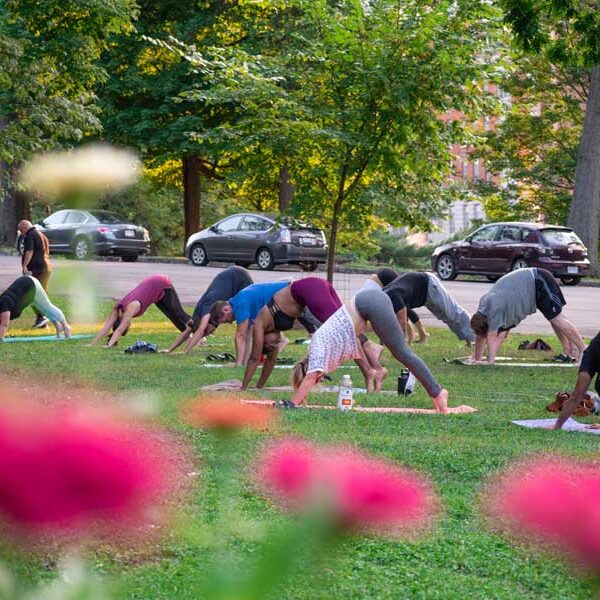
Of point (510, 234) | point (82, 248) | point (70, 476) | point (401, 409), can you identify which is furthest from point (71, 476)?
point (510, 234)

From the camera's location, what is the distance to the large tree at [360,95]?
1819cm

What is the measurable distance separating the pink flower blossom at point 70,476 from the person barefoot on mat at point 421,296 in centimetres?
1471

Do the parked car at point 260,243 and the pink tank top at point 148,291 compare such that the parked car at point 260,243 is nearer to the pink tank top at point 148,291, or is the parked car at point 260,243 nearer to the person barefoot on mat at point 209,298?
the pink tank top at point 148,291

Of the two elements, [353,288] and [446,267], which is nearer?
[353,288]

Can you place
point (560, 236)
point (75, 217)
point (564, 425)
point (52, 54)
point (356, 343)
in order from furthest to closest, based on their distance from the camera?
1. point (560, 236)
2. point (52, 54)
3. point (356, 343)
4. point (564, 425)
5. point (75, 217)

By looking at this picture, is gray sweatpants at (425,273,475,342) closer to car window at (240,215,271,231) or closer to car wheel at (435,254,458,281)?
car wheel at (435,254,458,281)

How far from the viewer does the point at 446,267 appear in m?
34.0

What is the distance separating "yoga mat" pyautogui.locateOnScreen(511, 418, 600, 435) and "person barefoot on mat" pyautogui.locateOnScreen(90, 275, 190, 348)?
8367 mm

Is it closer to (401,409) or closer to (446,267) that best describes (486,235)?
(446,267)

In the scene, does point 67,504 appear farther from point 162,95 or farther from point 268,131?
point 162,95

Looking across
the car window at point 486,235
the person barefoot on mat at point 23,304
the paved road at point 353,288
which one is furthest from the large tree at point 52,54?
the car window at point 486,235

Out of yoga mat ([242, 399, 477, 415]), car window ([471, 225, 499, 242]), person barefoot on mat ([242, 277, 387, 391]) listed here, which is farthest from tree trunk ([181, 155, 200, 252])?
yoga mat ([242, 399, 477, 415])

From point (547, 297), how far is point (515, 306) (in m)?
0.39

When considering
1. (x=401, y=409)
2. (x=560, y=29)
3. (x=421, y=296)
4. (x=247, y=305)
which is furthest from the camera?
(x=560, y=29)
